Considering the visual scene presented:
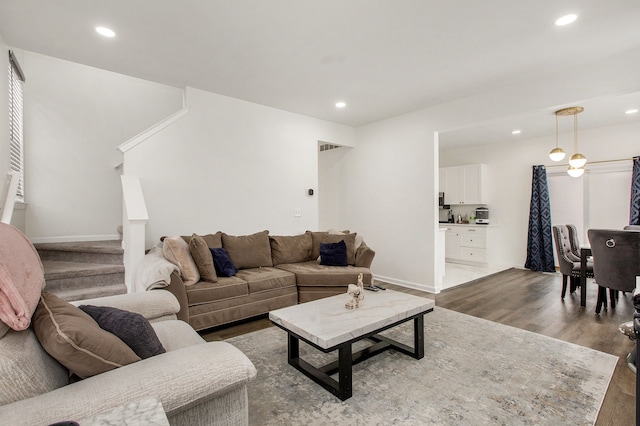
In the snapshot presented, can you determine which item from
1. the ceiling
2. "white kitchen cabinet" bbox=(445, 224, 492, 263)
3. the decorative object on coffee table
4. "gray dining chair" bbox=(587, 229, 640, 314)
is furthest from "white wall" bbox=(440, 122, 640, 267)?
the decorative object on coffee table

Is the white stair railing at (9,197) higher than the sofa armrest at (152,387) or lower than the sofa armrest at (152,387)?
higher

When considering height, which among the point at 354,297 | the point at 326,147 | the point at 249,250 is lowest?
the point at 354,297

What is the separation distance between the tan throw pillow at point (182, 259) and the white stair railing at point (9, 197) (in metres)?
1.17

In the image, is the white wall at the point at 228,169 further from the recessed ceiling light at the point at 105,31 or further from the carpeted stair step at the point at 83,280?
the recessed ceiling light at the point at 105,31

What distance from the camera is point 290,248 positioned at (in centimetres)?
430

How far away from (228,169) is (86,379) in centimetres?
341

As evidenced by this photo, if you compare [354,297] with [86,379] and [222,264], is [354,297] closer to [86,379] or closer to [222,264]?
[222,264]

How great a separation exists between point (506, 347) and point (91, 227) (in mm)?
5097

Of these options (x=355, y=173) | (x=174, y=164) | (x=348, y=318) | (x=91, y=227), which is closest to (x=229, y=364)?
(x=348, y=318)

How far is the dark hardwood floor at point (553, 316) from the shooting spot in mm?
2072

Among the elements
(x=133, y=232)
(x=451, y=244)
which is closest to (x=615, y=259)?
(x=451, y=244)

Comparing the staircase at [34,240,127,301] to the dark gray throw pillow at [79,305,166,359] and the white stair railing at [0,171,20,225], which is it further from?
the dark gray throw pillow at [79,305,166,359]

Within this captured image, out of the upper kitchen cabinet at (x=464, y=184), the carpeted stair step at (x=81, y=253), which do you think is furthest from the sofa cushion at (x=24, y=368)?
the upper kitchen cabinet at (x=464, y=184)

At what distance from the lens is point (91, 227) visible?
4.24 m
